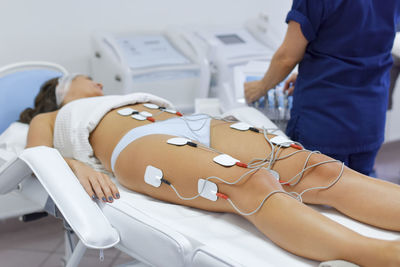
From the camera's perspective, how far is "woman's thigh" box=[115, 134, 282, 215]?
4.44 ft

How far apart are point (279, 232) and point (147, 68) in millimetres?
1796

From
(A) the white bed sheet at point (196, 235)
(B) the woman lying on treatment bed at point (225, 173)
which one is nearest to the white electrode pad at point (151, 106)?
(B) the woman lying on treatment bed at point (225, 173)

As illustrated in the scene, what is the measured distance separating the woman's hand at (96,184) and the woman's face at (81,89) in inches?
27.6

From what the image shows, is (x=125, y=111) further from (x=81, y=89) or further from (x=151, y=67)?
(x=151, y=67)

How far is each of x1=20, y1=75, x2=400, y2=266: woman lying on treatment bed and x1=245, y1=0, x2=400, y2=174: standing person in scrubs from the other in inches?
10.6

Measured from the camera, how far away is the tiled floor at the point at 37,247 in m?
2.28

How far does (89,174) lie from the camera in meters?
1.60

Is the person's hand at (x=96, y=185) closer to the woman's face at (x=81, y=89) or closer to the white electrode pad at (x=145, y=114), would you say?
the white electrode pad at (x=145, y=114)

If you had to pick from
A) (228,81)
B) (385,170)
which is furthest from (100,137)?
(385,170)

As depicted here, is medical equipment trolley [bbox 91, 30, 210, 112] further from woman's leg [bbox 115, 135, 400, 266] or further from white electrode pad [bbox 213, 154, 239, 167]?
white electrode pad [bbox 213, 154, 239, 167]

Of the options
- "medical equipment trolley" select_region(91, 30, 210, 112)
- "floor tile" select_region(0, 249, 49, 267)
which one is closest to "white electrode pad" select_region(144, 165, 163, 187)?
"floor tile" select_region(0, 249, 49, 267)

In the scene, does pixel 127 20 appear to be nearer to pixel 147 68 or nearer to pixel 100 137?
pixel 147 68

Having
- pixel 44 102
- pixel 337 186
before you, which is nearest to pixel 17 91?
pixel 44 102

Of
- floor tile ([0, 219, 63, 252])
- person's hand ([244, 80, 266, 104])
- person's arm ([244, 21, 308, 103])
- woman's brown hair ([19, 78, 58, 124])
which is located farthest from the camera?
floor tile ([0, 219, 63, 252])
